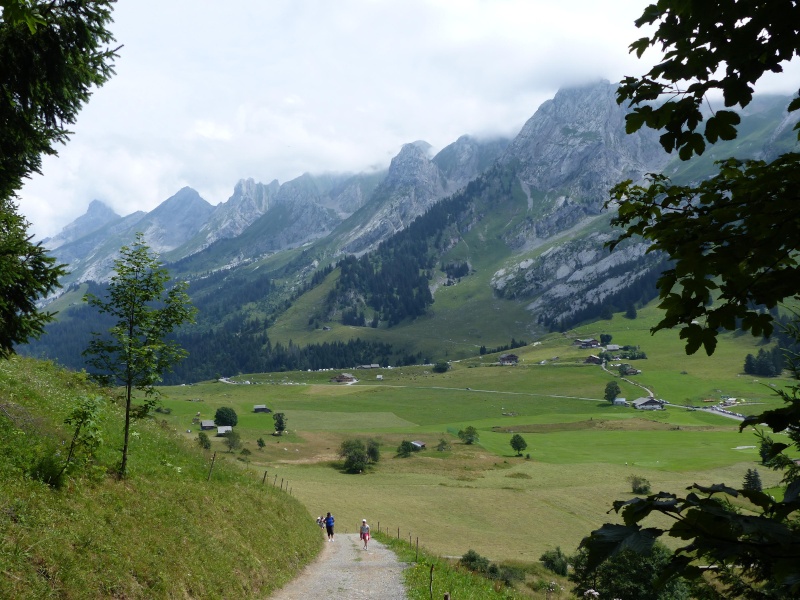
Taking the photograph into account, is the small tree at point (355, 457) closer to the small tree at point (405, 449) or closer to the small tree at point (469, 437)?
the small tree at point (405, 449)

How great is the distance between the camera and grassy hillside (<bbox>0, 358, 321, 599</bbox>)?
11953 mm

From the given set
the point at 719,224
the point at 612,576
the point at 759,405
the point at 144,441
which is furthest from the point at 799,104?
the point at 759,405

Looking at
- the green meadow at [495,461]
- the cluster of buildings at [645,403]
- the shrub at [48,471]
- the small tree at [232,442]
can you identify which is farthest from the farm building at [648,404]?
the shrub at [48,471]

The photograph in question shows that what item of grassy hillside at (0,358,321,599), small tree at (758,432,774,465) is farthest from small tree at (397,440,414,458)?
small tree at (758,432,774,465)

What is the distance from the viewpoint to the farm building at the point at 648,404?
182325mm

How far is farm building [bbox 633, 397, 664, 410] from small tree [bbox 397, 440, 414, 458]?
10007 cm

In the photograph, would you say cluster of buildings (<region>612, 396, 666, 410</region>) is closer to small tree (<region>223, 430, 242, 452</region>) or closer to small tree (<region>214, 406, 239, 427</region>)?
small tree (<region>214, 406, 239, 427</region>)

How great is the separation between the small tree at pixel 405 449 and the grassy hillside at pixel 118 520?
96.5m

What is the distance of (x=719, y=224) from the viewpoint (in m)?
4.11

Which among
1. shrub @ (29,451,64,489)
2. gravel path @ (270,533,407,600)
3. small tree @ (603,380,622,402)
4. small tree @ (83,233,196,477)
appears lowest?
small tree @ (603,380,622,402)

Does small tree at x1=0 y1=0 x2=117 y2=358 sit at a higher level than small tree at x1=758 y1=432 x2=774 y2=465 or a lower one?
higher

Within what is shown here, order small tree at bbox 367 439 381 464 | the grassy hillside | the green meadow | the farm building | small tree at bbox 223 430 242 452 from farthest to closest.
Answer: the farm building < small tree at bbox 223 430 242 452 < small tree at bbox 367 439 381 464 < the green meadow < the grassy hillside

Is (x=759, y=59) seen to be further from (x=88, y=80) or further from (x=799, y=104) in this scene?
(x=88, y=80)

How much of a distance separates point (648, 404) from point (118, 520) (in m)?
197
